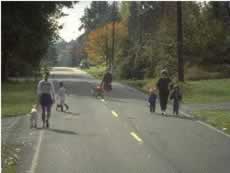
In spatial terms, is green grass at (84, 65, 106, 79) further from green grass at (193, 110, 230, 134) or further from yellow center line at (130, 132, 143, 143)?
yellow center line at (130, 132, 143, 143)

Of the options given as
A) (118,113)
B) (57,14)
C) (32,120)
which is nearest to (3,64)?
(57,14)

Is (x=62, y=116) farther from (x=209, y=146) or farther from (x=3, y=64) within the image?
(x=3, y=64)

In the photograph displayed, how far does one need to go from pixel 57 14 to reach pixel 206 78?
16.5 metres

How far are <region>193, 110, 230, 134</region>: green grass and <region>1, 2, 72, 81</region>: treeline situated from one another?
89.0ft

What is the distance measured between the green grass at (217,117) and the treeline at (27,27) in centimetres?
2714

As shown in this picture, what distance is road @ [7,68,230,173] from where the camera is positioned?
1227cm

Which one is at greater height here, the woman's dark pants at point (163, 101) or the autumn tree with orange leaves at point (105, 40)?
the autumn tree with orange leaves at point (105, 40)

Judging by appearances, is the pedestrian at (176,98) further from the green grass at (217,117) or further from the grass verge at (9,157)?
the grass verge at (9,157)

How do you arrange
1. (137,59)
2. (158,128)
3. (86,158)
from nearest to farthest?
(86,158), (158,128), (137,59)

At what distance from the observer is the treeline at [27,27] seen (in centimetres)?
5078

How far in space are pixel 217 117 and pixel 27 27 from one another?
32.2 metres

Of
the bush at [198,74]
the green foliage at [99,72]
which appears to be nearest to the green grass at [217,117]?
the bush at [198,74]

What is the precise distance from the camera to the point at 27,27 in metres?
52.8

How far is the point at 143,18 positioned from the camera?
115 meters
